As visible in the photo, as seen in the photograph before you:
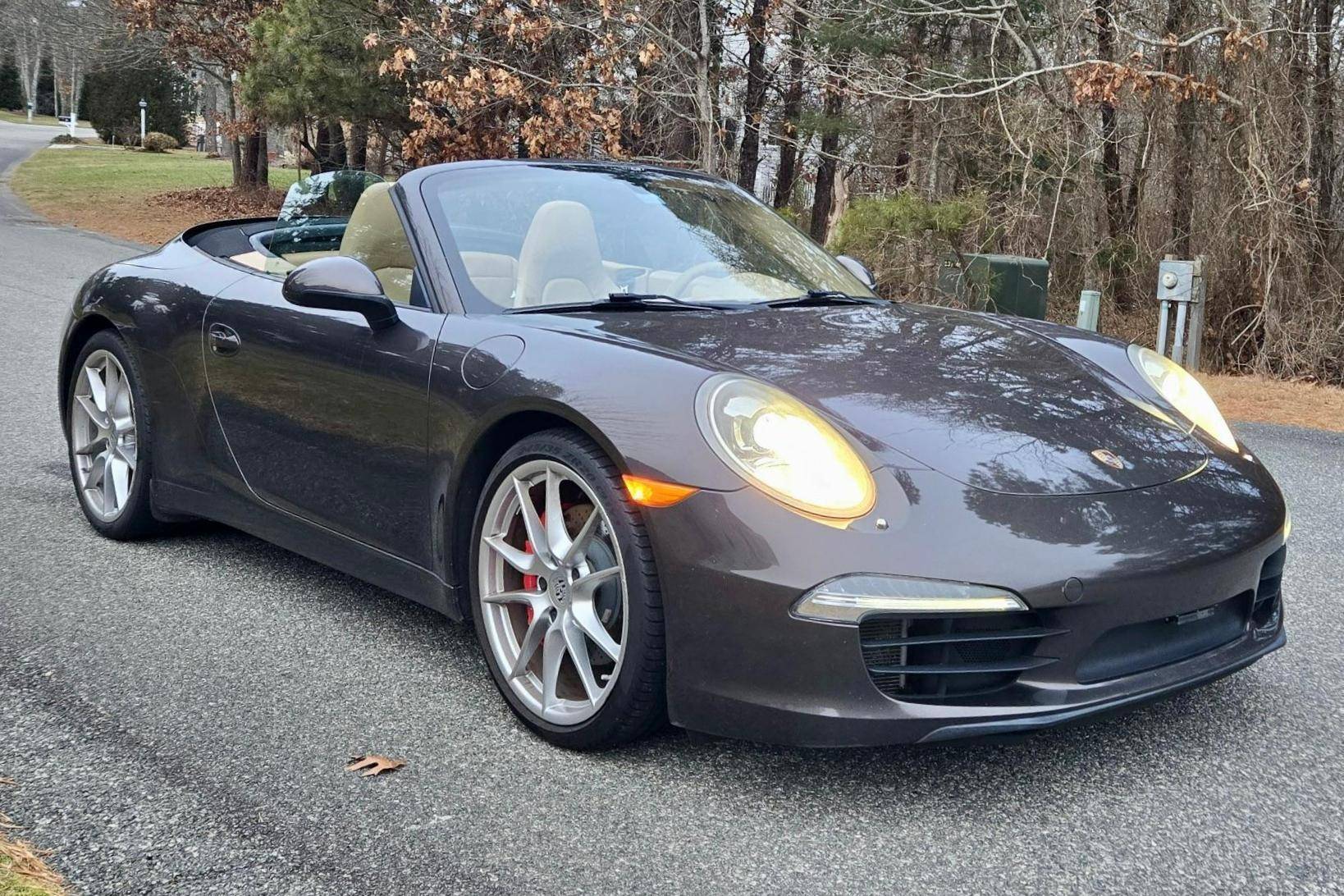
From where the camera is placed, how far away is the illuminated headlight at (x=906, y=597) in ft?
8.00

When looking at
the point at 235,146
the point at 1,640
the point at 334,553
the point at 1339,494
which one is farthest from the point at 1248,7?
the point at 235,146

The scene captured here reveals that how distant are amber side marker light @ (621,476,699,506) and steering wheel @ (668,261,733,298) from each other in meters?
1.07

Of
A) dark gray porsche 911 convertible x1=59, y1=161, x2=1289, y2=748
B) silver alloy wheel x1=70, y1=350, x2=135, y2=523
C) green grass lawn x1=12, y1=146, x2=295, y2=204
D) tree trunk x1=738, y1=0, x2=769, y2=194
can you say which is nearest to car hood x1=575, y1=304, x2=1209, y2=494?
dark gray porsche 911 convertible x1=59, y1=161, x2=1289, y2=748

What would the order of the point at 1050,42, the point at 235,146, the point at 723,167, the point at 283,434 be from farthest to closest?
the point at 235,146
the point at 723,167
the point at 1050,42
the point at 283,434

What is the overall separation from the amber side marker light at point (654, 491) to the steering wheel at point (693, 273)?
107 cm

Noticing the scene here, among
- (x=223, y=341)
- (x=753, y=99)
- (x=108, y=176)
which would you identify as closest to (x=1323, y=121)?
(x=753, y=99)

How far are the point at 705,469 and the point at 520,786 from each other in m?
0.79

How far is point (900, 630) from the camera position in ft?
8.20

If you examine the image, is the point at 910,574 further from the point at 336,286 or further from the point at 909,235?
the point at 909,235

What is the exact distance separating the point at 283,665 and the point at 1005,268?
8.50 m

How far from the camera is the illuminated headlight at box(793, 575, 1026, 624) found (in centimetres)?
244

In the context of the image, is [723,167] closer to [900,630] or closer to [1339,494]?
[1339,494]

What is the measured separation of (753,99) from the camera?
649 inches

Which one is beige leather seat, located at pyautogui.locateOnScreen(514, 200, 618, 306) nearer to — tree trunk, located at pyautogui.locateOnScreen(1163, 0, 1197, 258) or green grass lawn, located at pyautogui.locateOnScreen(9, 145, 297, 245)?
tree trunk, located at pyautogui.locateOnScreen(1163, 0, 1197, 258)
